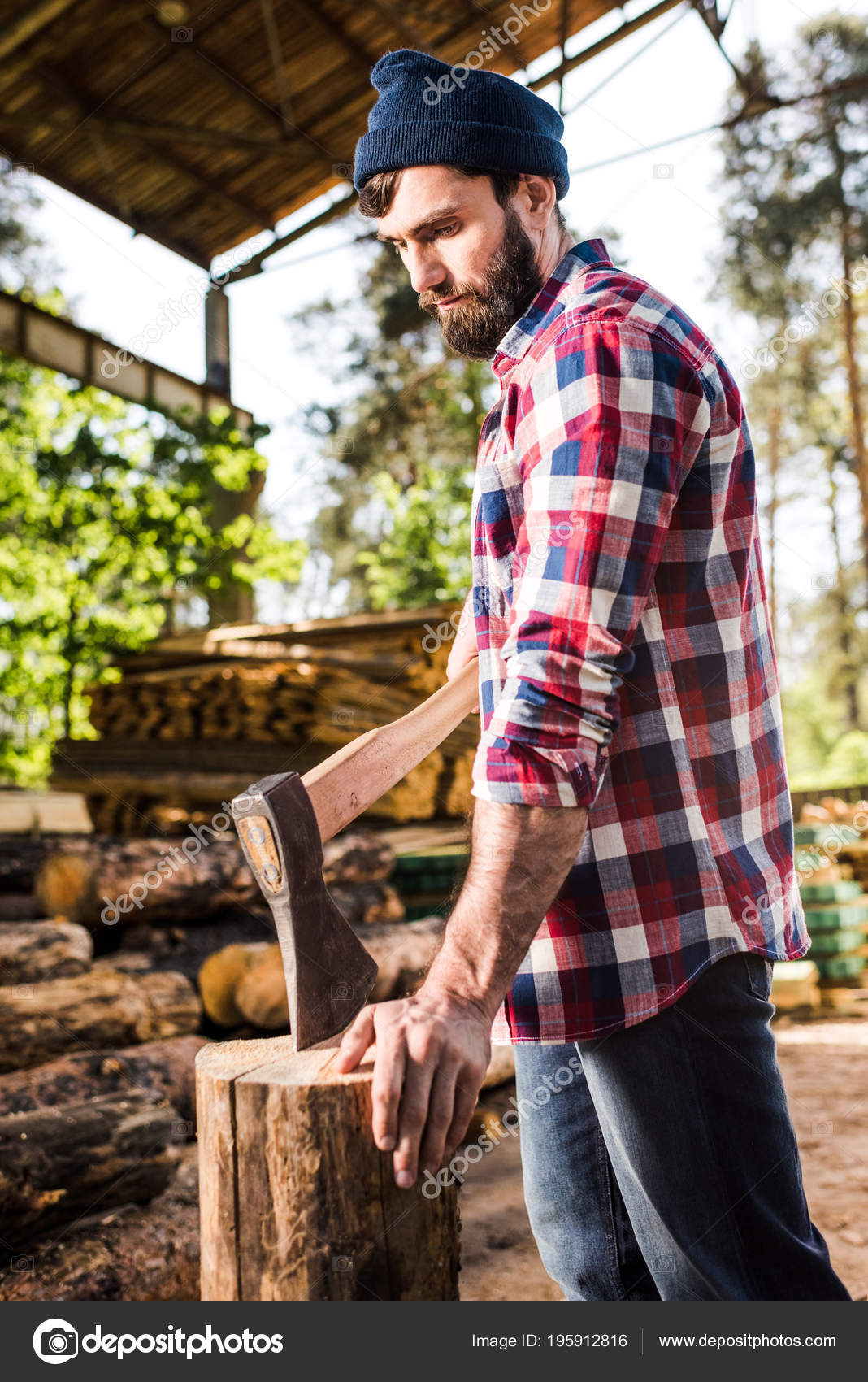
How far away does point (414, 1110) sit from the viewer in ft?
3.55

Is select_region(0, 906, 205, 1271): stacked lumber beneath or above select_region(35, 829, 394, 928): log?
beneath

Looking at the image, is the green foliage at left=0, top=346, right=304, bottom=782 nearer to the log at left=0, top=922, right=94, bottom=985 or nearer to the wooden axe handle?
the log at left=0, top=922, right=94, bottom=985

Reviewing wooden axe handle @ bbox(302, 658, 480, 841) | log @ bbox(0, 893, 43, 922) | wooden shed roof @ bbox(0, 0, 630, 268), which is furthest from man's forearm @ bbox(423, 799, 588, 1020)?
wooden shed roof @ bbox(0, 0, 630, 268)

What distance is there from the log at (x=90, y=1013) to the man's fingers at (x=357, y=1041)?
318cm

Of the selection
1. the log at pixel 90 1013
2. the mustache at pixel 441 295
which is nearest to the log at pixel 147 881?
the log at pixel 90 1013

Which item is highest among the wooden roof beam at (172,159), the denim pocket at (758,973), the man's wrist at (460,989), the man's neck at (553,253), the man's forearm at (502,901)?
the wooden roof beam at (172,159)

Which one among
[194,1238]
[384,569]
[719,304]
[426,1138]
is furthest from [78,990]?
[719,304]

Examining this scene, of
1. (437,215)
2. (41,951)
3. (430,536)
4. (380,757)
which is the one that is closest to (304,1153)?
(380,757)

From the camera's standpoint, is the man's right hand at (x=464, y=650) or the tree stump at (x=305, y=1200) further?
the man's right hand at (x=464, y=650)

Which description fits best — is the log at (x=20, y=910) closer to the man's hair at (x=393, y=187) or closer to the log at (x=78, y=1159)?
the log at (x=78, y=1159)

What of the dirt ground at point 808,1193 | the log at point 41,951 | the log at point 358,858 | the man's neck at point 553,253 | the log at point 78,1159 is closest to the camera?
the man's neck at point 553,253

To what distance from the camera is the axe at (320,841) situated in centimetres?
143

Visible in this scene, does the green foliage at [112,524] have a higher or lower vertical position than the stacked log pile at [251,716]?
higher

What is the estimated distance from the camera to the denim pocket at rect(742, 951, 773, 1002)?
4.22 feet
